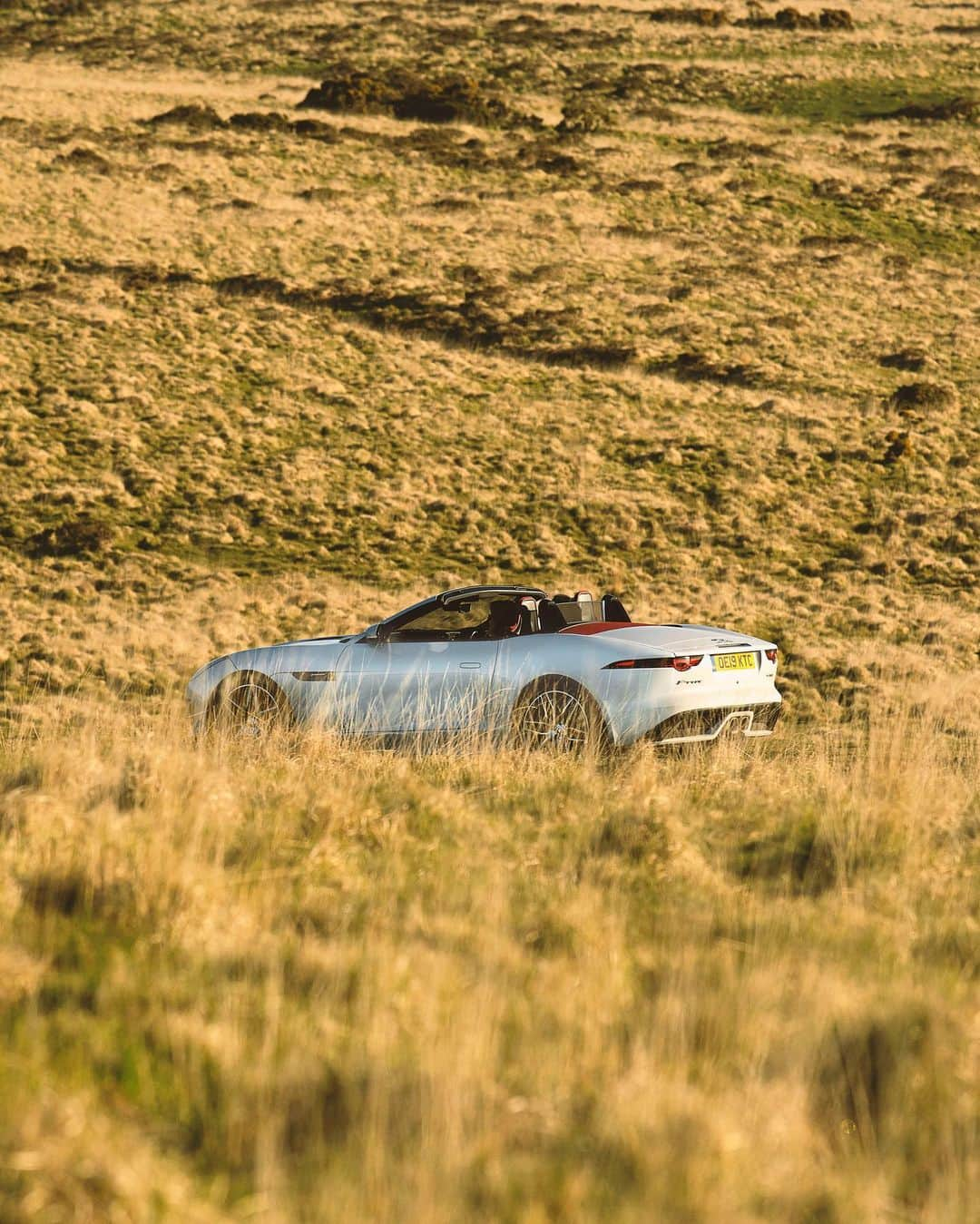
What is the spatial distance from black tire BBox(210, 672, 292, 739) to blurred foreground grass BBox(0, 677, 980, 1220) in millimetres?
2891

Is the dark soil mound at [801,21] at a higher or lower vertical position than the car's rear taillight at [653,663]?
higher

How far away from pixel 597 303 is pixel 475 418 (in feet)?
28.3

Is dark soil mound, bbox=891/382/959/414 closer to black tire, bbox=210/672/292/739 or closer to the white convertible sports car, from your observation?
the white convertible sports car

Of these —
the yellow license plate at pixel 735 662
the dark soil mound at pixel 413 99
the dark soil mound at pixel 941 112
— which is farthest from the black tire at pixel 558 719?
the dark soil mound at pixel 941 112

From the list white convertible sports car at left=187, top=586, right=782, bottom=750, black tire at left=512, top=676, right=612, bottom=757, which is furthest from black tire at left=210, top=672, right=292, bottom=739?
black tire at left=512, top=676, right=612, bottom=757

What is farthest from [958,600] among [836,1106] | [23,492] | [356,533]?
[836,1106]

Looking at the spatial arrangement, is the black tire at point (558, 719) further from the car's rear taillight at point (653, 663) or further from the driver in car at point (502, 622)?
the driver in car at point (502, 622)

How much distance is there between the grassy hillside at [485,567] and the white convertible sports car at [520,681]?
596 millimetres

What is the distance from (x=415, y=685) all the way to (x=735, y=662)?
2.23 metres

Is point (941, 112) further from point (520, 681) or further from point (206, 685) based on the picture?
point (206, 685)

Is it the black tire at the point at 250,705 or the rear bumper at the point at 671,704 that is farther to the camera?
the black tire at the point at 250,705

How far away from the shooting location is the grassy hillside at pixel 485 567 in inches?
112

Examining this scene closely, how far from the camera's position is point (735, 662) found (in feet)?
26.7

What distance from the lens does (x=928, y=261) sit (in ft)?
129
